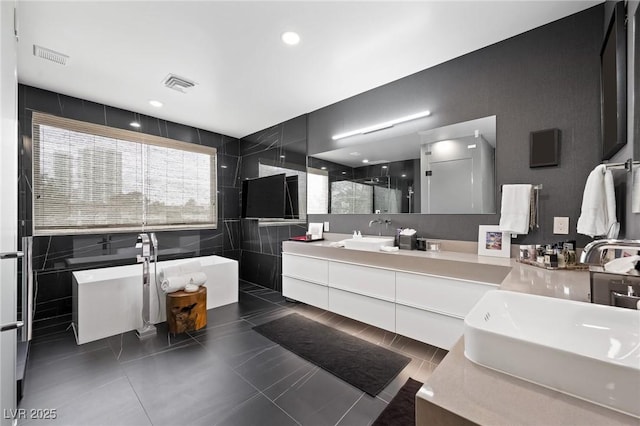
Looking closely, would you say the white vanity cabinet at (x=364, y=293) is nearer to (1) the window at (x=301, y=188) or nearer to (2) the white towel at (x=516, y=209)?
(2) the white towel at (x=516, y=209)

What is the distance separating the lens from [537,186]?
2076mm

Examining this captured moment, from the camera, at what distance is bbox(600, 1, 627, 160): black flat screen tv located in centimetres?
144

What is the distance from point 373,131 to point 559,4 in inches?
68.2

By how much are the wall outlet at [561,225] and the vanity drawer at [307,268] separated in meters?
2.04

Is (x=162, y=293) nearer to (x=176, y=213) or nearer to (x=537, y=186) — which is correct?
(x=176, y=213)

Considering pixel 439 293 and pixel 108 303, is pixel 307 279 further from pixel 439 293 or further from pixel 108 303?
pixel 108 303

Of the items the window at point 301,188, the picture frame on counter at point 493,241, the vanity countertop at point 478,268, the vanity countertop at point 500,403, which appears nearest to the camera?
the vanity countertop at point 500,403

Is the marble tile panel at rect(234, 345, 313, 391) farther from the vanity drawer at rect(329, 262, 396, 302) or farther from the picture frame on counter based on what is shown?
the picture frame on counter

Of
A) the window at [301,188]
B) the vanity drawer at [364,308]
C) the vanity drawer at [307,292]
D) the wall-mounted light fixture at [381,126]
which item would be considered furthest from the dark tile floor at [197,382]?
the wall-mounted light fixture at [381,126]

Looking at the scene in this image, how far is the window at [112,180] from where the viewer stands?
3.12 metres

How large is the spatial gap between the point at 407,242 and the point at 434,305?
693mm

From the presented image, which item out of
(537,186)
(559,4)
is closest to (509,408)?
(537,186)

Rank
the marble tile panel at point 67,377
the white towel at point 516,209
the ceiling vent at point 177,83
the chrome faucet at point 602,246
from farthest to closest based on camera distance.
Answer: the ceiling vent at point 177,83
the white towel at point 516,209
the marble tile panel at point 67,377
the chrome faucet at point 602,246

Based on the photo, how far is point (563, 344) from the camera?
90 centimetres
